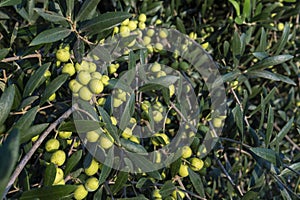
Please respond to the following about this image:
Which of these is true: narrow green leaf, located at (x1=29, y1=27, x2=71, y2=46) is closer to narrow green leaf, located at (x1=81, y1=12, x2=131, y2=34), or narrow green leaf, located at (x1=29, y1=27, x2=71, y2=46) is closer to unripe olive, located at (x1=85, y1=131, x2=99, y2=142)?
narrow green leaf, located at (x1=81, y1=12, x2=131, y2=34)

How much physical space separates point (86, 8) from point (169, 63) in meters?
0.48

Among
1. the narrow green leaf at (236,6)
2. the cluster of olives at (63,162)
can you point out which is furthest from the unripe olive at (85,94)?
the narrow green leaf at (236,6)

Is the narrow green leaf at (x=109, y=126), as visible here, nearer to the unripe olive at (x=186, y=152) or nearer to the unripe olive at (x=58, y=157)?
the unripe olive at (x=58, y=157)

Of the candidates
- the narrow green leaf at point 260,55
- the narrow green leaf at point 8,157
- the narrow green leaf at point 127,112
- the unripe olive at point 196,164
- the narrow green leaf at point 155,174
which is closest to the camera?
the narrow green leaf at point 8,157

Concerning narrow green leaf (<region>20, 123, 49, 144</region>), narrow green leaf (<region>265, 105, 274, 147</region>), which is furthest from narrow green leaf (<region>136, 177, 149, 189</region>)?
narrow green leaf (<region>265, 105, 274, 147</region>)

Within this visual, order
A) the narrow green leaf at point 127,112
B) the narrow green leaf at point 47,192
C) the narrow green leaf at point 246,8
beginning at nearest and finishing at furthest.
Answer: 1. the narrow green leaf at point 47,192
2. the narrow green leaf at point 127,112
3. the narrow green leaf at point 246,8

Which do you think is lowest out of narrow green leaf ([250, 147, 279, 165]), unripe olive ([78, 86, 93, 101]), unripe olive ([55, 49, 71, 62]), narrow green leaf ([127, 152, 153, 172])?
narrow green leaf ([250, 147, 279, 165])

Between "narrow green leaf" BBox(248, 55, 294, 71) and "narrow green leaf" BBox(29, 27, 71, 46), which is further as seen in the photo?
"narrow green leaf" BBox(248, 55, 294, 71)

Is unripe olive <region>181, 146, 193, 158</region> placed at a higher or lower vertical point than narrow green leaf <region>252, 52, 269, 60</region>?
lower

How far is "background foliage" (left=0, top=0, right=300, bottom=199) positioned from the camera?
103 cm

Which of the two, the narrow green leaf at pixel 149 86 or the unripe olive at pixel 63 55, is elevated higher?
the unripe olive at pixel 63 55

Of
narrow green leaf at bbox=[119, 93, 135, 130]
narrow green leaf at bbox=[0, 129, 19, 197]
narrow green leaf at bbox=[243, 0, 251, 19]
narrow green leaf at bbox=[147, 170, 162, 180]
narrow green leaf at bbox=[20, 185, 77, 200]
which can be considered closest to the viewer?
narrow green leaf at bbox=[0, 129, 19, 197]

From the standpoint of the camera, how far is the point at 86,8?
1.13m

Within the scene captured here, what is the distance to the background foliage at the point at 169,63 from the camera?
1.03m
